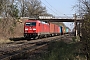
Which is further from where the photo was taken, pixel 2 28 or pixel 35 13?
pixel 35 13

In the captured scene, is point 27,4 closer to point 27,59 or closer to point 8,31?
point 8,31

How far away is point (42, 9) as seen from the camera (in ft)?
357

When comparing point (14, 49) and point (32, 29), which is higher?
point (32, 29)

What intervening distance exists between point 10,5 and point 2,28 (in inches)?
219

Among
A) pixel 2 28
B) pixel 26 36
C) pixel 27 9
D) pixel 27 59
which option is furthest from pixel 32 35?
pixel 27 9

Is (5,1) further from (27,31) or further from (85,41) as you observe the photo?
(85,41)

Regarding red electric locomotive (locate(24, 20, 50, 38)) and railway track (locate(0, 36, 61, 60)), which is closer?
railway track (locate(0, 36, 61, 60))

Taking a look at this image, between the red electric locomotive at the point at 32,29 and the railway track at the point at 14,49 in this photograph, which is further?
the red electric locomotive at the point at 32,29

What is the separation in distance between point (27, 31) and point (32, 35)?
1284 millimetres

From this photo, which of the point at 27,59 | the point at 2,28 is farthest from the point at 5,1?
the point at 27,59

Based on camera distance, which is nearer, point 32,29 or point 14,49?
point 14,49

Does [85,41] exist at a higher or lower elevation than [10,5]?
lower

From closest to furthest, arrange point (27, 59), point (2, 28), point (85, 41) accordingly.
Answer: point (85, 41) → point (27, 59) → point (2, 28)

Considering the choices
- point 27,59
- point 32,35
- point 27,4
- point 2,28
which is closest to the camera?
point 27,59
